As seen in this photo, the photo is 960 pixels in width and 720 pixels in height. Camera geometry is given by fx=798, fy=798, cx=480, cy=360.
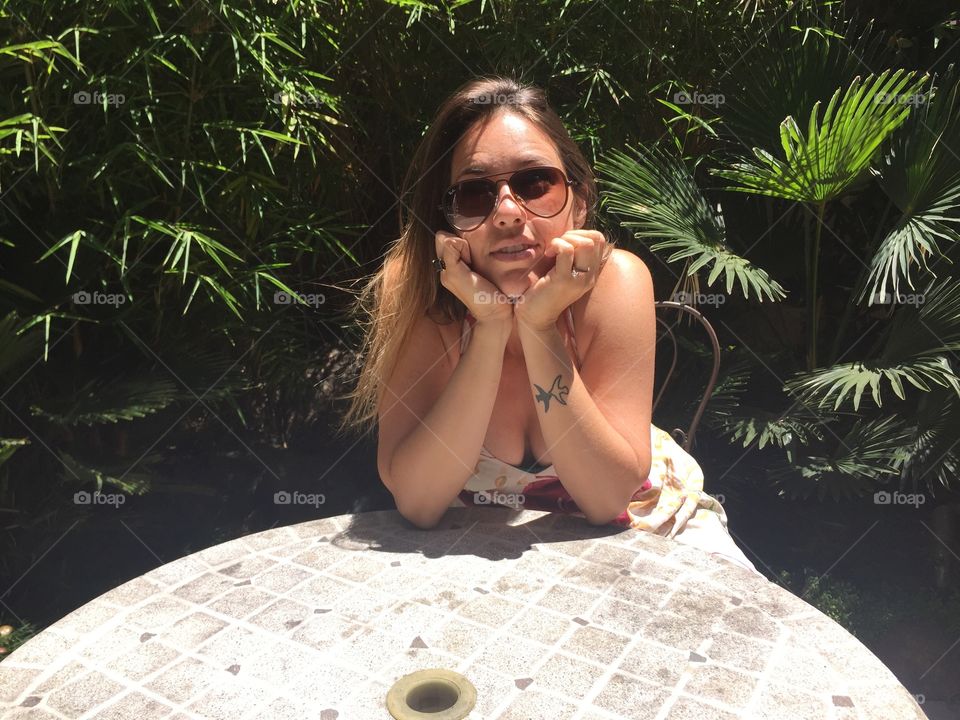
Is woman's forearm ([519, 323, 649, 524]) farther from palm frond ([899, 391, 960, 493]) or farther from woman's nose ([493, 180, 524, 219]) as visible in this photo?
palm frond ([899, 391, 960, 493])

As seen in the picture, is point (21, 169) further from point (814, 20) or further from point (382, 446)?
point (814, 20)

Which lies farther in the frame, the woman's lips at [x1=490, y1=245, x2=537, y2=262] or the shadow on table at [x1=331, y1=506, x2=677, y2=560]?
the woman's lips at [x1=490, y1=245, x2=537, y2=262]

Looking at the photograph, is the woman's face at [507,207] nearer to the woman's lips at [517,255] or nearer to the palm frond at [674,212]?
the woman's lips at [517,255]

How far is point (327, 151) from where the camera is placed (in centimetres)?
306

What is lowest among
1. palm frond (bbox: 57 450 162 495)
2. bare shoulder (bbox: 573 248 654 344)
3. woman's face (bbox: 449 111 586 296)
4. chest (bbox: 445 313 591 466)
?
palm frond (bbox: 57 450 162 495)

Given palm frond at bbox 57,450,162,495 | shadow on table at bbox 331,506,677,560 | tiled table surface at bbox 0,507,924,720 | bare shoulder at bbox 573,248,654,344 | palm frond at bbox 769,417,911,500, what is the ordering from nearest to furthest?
tiled table surface at bbox 0,507,924,720 < shadow on table at bbox 331,506,677,560 < bare shoulder at bbox 573,248,654,344 < palm frond at bbox 57,450,162,495 < palm frond at bbox 769,417,911,500

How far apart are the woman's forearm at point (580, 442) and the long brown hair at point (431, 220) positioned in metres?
0.30

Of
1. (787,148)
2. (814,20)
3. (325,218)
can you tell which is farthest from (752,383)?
(325,218)

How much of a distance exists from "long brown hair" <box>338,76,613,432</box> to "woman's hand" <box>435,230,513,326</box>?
8.5 inches

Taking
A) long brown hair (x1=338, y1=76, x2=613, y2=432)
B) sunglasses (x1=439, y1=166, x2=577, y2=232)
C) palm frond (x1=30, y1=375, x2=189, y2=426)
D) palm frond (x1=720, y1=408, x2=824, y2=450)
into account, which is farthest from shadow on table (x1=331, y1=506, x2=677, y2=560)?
palm frond (x1=720, y1=408, x2=824, y2=450)

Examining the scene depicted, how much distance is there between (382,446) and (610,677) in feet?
2.70

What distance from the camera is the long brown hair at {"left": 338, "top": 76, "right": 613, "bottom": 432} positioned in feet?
5.94

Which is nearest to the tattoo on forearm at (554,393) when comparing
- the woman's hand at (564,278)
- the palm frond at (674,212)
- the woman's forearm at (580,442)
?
the woman's forearm at (580,442)

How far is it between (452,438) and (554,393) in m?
0.23
